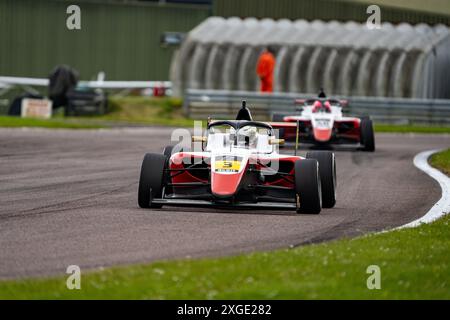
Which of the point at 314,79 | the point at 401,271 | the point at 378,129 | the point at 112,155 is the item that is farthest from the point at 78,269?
the point at 314,79

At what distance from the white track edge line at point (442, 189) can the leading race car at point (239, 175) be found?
1.15 metres

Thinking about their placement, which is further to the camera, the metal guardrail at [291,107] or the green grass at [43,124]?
the metal guardrail at [291,107]

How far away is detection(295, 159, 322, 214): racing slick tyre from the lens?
42.3 ft

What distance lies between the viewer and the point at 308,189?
12883 mm

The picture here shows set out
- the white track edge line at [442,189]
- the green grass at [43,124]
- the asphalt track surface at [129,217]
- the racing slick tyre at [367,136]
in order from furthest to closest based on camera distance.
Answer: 1. the green grass at [43,124]
2. the racing slick tyre at [367,136]
3. the white track edge line at [442,189]
4. the asphalt track surface at [129,217]

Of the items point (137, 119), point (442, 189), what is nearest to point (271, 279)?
point (442, 189)

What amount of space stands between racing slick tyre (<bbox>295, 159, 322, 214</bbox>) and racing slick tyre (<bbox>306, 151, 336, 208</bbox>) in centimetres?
66

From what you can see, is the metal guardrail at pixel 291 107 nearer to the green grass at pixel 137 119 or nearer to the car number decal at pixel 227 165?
the green grass at pixel 137 119

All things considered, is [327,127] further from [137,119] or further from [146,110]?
[146,110]

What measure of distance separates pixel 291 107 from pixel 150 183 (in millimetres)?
22507

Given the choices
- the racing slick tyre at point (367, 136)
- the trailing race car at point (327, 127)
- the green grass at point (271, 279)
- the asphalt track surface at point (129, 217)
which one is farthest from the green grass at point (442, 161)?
the green grass at point (271, 279)

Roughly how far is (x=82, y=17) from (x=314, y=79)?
14.0 meters

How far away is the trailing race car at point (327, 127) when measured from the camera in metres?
24.5
